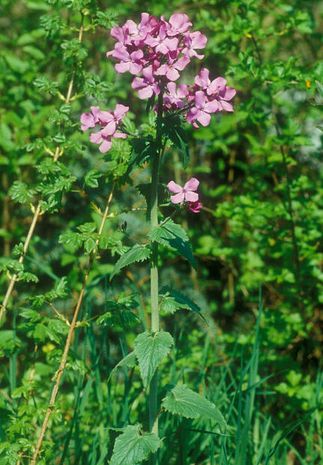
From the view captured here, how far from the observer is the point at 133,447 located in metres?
1.89

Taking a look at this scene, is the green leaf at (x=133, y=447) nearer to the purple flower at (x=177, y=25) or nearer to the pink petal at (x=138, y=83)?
the pink petal at (x=138, y=83)

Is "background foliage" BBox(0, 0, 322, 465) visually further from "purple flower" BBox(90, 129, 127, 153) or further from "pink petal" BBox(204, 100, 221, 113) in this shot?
"pink petal" BBox(204, 100, 221, 113)

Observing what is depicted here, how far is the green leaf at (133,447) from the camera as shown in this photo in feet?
6.07

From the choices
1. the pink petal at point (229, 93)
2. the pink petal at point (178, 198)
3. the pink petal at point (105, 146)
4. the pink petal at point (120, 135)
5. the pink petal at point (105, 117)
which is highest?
the pink petal at point (229, 93)

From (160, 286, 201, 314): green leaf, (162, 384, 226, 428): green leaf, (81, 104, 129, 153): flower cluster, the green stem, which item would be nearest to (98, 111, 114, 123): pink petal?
(81, 104, 129, 153): flower cluster

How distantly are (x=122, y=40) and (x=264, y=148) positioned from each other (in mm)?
1531

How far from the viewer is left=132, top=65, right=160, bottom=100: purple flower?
5.81ft

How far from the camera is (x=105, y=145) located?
74.0 inches

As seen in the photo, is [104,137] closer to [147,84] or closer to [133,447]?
[147,84]

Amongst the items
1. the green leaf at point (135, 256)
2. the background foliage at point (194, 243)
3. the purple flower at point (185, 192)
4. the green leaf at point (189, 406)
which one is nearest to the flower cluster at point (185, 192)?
the purple flower at point (185, 192)

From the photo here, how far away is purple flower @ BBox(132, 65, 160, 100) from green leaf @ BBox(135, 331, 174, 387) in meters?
0.55

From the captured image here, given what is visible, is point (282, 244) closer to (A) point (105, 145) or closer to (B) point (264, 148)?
(B) point (264, 148)

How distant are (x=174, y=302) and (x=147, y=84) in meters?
0.54

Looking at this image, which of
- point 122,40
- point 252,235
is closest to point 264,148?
point 252,235
